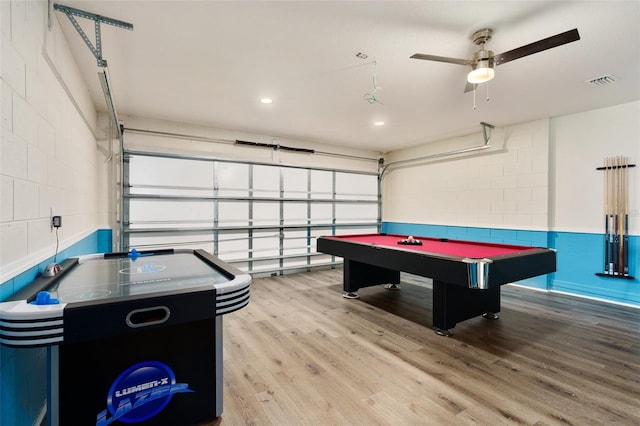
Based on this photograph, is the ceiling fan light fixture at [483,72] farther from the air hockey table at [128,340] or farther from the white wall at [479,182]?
the white wall at [479,182]

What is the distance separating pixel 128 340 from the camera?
152cm

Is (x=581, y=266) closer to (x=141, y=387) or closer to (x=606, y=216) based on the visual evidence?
(x=606, y=216)

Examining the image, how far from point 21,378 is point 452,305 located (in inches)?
125

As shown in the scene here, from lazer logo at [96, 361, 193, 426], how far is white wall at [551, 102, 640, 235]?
17.4 feet

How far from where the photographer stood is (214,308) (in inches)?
57.1

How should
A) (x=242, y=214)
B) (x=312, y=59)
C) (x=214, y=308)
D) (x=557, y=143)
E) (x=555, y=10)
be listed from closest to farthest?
1. (x=214, y=308)
2. (x=555, y=10)
3. (x=312, y=59)
4. (x=557, y=143)
5. (x=242, y=214)

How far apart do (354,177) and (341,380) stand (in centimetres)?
519

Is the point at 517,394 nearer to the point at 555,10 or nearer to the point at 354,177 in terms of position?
the point at 555,10

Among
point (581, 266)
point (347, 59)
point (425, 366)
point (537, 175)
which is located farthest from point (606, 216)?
point (347, 59)

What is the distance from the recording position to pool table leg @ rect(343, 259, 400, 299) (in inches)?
169

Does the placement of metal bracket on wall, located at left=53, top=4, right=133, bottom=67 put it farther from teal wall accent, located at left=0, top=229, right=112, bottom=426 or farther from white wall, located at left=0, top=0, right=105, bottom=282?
teal wall accent, located at left=0, top=229, right=112, bottom=426

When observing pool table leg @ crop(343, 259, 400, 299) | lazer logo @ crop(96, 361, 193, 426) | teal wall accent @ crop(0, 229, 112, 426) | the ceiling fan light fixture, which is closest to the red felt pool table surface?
pool table leg @ crop(343, 259, 400, 299)

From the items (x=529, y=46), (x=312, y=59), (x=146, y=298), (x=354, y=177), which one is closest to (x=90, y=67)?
(x=312, y=59)

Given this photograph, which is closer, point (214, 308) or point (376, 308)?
point (214, 308)
